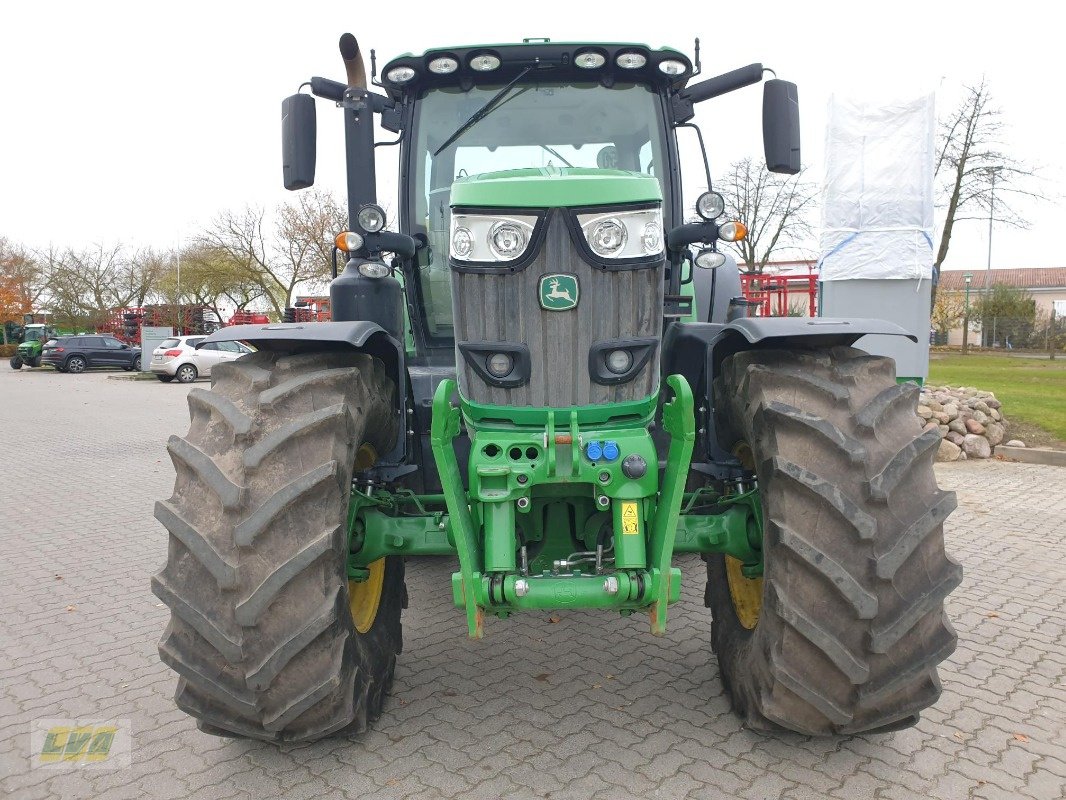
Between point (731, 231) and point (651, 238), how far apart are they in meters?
1.01

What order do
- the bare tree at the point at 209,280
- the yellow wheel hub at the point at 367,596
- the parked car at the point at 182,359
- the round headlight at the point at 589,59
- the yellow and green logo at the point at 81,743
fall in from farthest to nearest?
the bare tree at the point at 209,280, the parked car at the point at 182,359, the round headlight at the point at 589,59, the yellow wheel hub at the point at 367,596, the yellow and green logo at the point at 81,743

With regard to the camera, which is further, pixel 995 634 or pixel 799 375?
pixel 995 634

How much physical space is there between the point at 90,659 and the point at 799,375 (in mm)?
3700

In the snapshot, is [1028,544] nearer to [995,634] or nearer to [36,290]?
[995,634]

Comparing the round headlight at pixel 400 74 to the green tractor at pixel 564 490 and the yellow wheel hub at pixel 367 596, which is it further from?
the yellow wheel hub at pixel 367 596

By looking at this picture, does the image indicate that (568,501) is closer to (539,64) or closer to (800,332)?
(800,332)

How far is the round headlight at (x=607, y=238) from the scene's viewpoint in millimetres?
2867

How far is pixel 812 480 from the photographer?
8.98 ft

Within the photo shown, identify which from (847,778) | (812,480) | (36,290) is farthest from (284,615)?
(36,290)

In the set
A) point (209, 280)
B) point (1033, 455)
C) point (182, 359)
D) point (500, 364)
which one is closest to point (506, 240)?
point (500, 364)

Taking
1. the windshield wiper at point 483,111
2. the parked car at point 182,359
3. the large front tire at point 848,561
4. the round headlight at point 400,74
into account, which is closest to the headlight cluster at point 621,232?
the large front tire at point 848,561

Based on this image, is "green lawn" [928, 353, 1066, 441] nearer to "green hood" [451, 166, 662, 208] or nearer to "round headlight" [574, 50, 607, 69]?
"round headlight" [574, 50, 607, 69]

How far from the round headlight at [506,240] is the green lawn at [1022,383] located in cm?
1028

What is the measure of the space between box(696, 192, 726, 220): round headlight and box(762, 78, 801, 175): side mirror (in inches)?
24.8
